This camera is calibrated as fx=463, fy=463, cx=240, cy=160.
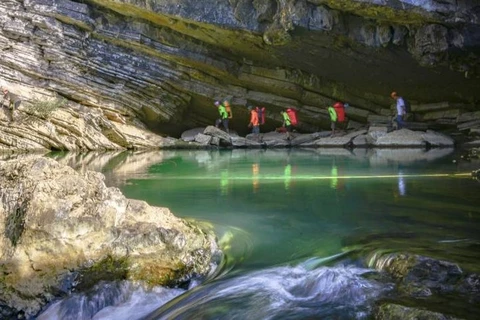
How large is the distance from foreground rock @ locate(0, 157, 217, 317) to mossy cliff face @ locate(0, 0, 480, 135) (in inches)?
519

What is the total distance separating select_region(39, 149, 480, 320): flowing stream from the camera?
3.96m

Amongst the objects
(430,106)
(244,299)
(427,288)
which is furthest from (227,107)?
(427,288)

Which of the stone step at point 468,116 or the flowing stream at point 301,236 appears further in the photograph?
the stone step at point 468,116

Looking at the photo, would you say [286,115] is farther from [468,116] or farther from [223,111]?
[468,116]

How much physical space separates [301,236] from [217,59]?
55.8 ft

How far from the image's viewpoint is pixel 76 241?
14.9 feet

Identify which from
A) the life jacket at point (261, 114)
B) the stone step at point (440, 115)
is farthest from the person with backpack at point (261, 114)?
the stone step at point (440, 115)

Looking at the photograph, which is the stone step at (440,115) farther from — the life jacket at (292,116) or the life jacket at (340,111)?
the life jacket at (292,116)

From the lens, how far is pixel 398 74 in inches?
769

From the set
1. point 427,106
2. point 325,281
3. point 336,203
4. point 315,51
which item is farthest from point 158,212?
point 427,106

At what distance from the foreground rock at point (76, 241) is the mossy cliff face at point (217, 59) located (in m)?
13.2

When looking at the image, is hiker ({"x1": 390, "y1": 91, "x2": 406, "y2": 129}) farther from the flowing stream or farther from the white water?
the white water

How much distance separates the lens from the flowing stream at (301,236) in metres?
3.96

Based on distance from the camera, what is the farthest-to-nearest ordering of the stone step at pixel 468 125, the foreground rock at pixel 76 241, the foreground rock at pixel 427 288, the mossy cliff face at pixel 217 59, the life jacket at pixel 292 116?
the life jacket at pixel 292 116 → the stone step at pixel 468 125 → the mossy cliff face at pixel 217 59 → the foreground rock at pixel 76 241 → the foreground rock at pixel 427 288
